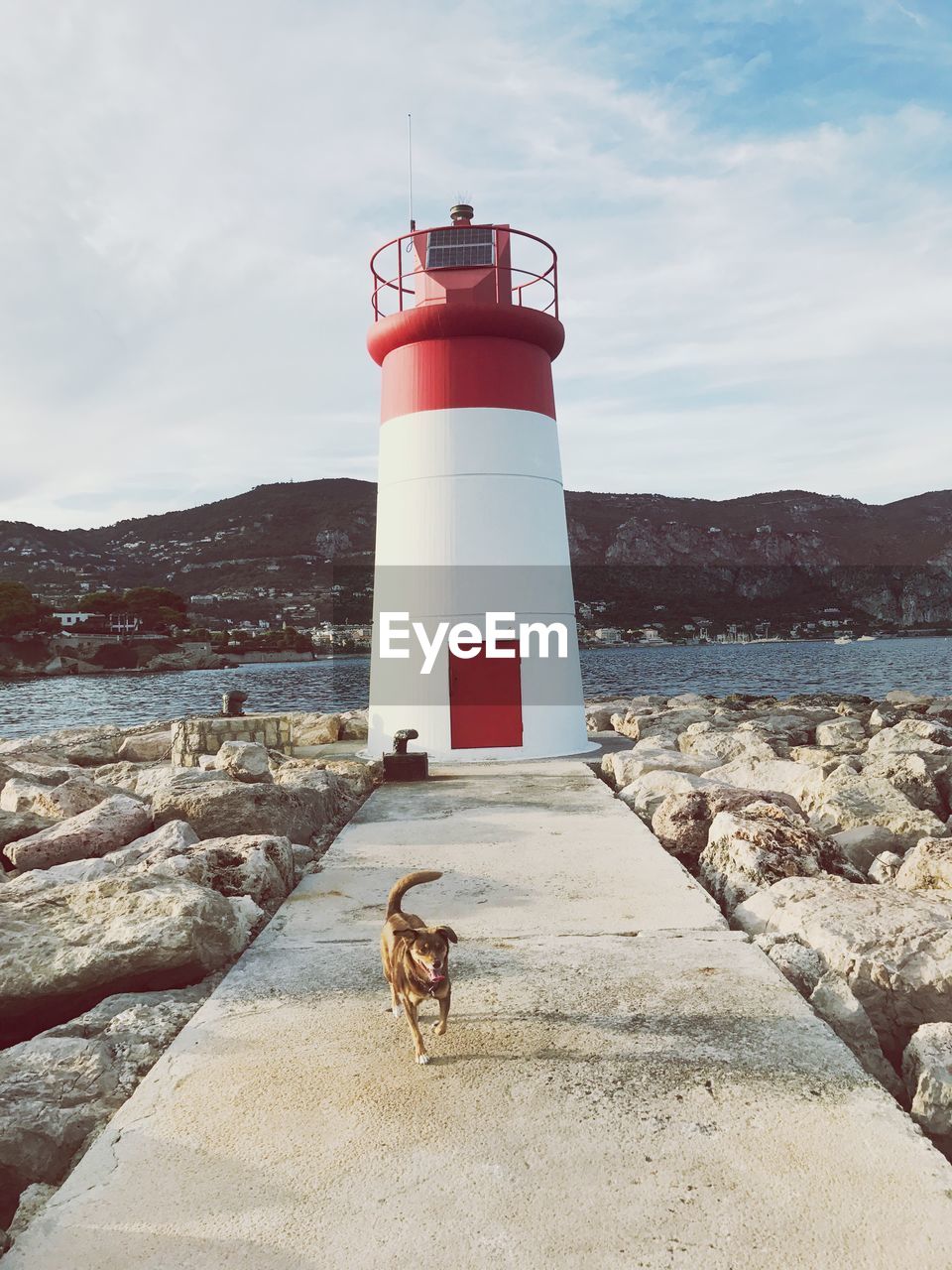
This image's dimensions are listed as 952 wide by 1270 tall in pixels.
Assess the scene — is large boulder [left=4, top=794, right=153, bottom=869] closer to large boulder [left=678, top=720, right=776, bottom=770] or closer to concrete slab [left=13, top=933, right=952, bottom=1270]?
concrete slab [left=13, top=933, right=952, bottom=1270]

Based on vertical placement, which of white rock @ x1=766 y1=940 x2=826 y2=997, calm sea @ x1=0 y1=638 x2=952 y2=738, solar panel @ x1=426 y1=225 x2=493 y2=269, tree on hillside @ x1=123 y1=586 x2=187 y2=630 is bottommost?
calm sea @ x1=0 y1=638 x2=952 y2=738

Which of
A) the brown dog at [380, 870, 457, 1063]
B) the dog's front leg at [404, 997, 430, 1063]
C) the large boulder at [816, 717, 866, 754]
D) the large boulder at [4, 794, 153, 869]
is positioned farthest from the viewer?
the large boulder at [816, 717, 866, 754]

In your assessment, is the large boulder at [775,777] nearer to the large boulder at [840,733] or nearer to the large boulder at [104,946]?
the large boulder at [104,946]

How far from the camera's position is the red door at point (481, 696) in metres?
11.4

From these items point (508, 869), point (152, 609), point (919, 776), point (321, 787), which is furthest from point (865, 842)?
point (152, 609)

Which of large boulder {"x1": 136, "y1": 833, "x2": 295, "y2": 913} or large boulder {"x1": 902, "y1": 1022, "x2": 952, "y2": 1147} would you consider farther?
large boulder {"x1": 136, "y1": 833, "x2": 295, "y2": 913}

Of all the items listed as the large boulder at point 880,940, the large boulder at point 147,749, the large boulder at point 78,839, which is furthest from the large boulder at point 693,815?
the large boulder at point 147,749

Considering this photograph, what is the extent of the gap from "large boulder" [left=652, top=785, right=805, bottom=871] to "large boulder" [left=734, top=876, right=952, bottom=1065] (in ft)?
5.50

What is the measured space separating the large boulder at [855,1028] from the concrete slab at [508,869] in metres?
0.96

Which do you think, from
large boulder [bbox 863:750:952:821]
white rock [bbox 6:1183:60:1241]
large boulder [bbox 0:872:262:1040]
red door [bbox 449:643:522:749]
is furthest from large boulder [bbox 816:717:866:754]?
white rock [bbox 6:1183:60:1241]

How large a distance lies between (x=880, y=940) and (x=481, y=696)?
24.8ft

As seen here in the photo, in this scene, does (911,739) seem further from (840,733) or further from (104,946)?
(104,946)

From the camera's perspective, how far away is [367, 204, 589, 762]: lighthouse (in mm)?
11375

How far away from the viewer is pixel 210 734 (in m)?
11.5
